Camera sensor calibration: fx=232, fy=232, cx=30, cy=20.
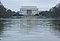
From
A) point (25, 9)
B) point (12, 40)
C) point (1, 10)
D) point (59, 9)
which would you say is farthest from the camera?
point (25, 9)

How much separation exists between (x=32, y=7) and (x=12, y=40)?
4250 inches

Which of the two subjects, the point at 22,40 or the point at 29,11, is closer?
the point at 22,40

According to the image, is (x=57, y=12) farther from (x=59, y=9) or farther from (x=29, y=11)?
(x=29, y=11)

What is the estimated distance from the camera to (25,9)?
4510 inches

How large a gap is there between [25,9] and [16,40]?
334ft

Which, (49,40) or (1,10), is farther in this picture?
(1,10)

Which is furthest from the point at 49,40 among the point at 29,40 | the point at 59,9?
the point at 59,9

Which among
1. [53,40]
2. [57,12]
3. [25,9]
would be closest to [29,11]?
[25,9]

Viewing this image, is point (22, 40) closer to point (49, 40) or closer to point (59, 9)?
point (49, 40)

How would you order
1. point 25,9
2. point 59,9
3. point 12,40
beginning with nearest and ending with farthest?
point 12,40 < point 59,9 < point 25,9

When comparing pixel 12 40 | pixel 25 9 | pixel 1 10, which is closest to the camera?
pixel 12 40

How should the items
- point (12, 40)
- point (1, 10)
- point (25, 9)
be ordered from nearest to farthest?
point (12, 40)
point (1, 10)
point (25, 9)

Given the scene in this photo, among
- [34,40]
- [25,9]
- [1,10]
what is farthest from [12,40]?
[25,9]

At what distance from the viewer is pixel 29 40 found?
13.0 m
